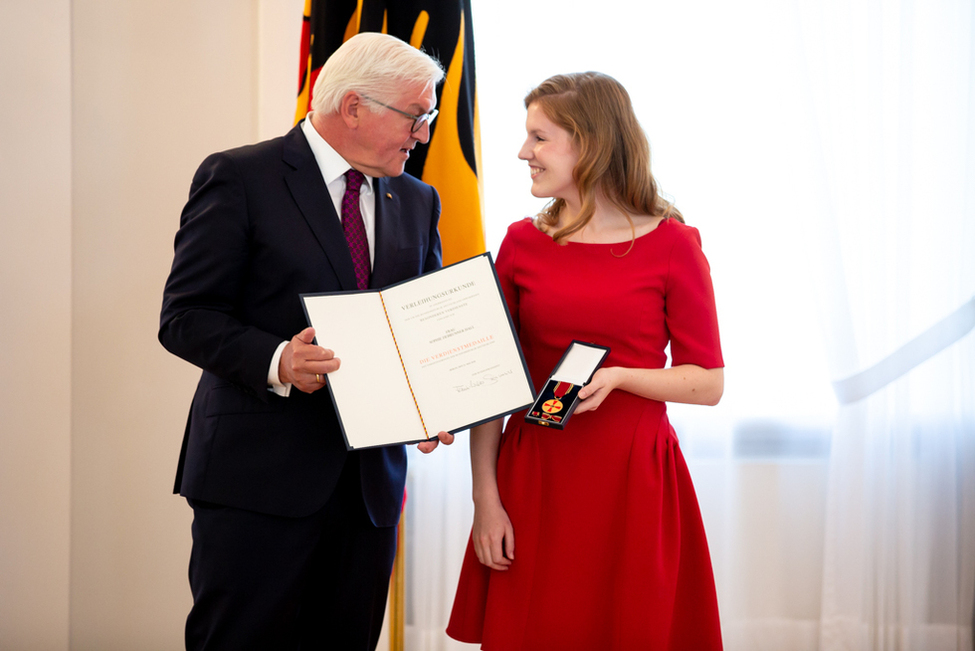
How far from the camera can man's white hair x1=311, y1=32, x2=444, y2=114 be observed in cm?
160

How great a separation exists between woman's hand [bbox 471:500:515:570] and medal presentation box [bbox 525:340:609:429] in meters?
0.29

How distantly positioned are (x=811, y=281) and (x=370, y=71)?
5.76ft

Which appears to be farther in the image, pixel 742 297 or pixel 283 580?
pixel 742 297

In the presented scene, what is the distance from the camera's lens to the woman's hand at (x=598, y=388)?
1.36 metres

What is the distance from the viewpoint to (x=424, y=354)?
1.43 metres

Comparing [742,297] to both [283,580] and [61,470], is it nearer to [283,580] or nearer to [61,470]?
[283,580]

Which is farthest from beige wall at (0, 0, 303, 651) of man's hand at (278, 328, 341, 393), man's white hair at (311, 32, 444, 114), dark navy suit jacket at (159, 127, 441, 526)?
man's hand at (278, 328, 341, 393)

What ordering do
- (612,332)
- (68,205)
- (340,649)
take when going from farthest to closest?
(68,205)
(340,649)
(612,332)

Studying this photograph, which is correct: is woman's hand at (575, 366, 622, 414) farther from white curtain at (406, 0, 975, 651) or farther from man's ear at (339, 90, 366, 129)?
white curtain at (406, 0, 975, 651)

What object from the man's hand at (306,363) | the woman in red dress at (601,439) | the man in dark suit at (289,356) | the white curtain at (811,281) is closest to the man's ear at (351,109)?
the man in dark suit at (289,356)

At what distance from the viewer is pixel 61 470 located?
2541 mm

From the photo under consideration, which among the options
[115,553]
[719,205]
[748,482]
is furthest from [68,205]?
[748,482]

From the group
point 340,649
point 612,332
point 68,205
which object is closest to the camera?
point 612,332

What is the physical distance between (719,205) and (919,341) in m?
0.87
